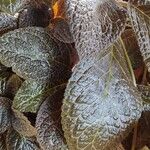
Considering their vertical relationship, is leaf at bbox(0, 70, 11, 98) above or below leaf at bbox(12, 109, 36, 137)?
above

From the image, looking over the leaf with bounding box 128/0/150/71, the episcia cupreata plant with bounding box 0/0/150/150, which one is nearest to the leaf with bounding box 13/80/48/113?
the episcia cupreata plant with bounding box 0/0/150/150

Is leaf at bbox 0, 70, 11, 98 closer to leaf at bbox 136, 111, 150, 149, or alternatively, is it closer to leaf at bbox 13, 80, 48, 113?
leaf at bbox 13, 80, 48, 113

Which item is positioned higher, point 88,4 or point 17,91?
point 88,4

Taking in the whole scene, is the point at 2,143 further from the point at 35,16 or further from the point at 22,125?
the point at 35,16

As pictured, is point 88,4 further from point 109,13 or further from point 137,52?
point 137,52

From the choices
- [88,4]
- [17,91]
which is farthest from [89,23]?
[17,91]

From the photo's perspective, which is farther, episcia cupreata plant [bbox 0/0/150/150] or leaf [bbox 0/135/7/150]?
leaf [bbox 0/135/7/150]

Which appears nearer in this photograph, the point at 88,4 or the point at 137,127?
the point at 88,4

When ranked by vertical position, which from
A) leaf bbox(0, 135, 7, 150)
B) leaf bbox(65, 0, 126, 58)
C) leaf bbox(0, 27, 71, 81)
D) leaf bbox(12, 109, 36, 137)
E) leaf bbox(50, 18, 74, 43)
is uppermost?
leaf bbox(65, 0, 126, 58)
